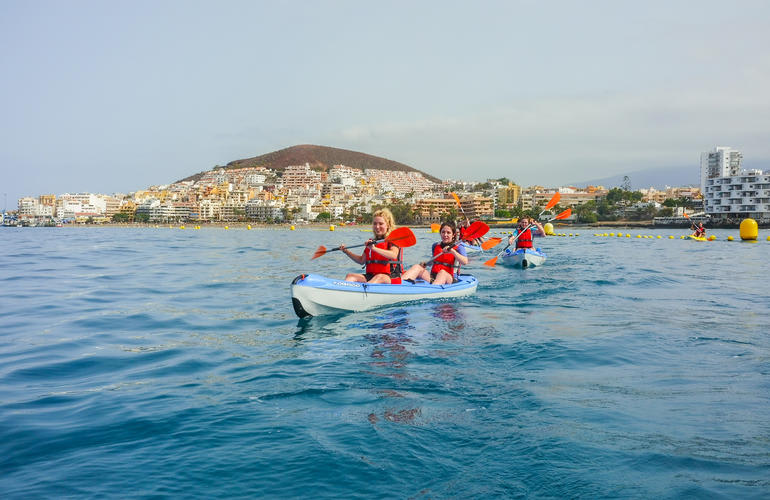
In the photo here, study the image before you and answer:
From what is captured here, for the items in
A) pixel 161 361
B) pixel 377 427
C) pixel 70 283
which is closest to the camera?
pixel 377 427

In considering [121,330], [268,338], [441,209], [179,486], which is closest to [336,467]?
[179,486]

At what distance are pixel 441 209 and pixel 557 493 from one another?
15713 centimetres

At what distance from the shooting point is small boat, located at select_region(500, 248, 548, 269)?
18.7 metres

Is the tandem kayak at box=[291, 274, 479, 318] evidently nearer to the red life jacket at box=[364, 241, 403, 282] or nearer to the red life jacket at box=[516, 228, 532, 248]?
the red life jacket at box=[364, 241, 403, 282]

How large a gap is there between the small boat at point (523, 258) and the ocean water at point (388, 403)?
26.7 ft

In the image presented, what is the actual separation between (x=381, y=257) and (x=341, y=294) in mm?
1279

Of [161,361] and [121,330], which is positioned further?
[121,330]

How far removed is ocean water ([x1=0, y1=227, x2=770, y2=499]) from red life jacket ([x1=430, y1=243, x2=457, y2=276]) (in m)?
1.37

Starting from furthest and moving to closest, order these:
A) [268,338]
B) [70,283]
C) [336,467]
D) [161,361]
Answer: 1. [70,283]
2. [268,338]
3. [161,361]
4. [336,467]

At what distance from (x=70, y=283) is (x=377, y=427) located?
13.4 m

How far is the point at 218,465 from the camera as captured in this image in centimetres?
374

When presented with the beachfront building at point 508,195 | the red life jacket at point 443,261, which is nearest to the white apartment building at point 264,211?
the beachfront building at point 508,195

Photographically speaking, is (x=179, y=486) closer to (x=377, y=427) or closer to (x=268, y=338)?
(x=377, y=427)

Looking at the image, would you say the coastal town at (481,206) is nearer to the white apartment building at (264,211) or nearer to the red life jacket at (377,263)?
the white apartment building at (264,211)
